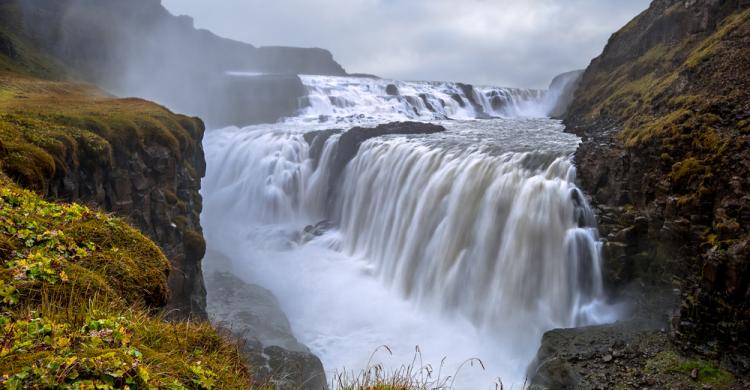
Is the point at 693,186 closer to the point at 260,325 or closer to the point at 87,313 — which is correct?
the point at 87,313

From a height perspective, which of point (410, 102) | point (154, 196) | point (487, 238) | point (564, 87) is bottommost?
point (487, 238)

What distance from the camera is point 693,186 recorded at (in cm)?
1035

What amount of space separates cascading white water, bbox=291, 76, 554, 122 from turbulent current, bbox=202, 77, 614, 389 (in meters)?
20.4

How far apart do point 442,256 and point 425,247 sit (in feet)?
4.51

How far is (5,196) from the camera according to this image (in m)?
5.45

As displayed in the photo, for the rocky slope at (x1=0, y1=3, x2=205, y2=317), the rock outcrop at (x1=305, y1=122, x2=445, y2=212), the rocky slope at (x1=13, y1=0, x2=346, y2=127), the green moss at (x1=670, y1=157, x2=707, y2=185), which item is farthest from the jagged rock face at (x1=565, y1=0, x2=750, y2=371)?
the rocky slope at (x1=13, y1=0, x2=346, y2=127)

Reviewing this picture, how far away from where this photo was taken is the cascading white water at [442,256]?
44.2 feet

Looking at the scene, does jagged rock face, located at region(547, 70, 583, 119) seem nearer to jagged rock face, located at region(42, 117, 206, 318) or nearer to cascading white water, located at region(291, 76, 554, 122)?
cascading white water, located at region(291, 76, 554, 122)

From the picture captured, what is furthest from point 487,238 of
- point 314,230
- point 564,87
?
point 564,87

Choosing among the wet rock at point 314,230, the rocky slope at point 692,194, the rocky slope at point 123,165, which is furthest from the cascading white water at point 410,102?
the rocky slope at point 692,194

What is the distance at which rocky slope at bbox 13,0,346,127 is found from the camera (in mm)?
54125

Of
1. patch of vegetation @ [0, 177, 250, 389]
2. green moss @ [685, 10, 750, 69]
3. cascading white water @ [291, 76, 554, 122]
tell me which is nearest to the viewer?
patch of vegetation @ [0, 177, 250, 389]

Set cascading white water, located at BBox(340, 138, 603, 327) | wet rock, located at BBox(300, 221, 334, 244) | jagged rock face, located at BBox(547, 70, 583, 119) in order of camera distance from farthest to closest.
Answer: jagged rock face, located at BBox(547, 70, 583, 119)
wet rock, located at BBox(300, 221, 334, 244)
cascading white water, located at BBox(340, 138, 603, 327)

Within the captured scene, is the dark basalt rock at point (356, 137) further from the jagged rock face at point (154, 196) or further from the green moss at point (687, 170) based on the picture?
the green moss at point (687, 170)
